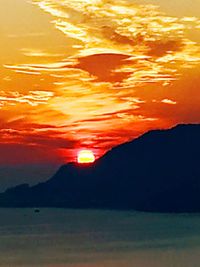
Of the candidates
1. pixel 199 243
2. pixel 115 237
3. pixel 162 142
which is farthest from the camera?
pixel 162 142

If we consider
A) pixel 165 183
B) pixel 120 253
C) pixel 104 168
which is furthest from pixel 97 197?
pixel 120 253

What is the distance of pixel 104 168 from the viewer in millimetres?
140250

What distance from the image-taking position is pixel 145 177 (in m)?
136

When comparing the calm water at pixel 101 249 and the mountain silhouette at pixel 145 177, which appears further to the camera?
the mountain silhouette at pixel 145 177

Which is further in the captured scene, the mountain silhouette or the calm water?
the mountain silhouette

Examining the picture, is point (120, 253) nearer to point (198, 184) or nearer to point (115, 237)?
point (115, 237)

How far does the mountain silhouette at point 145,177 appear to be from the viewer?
131125 mm

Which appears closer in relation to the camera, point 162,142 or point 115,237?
point 115,237

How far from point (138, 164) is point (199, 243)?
77495mm

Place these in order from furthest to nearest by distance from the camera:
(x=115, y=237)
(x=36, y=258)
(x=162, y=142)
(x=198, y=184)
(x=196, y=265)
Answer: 1. (x=162, y=142)
2. (x=198, y=184)
3. (x=115, y=237)
4. (x=36, y=258)
5. (x=196, y=265)

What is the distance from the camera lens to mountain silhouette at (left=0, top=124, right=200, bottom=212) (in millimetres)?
131125

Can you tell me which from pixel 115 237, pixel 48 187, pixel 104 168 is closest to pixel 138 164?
pixel 104 168

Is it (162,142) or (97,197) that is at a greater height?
(162,142)

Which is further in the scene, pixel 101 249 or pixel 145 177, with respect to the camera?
pixel 145 177
